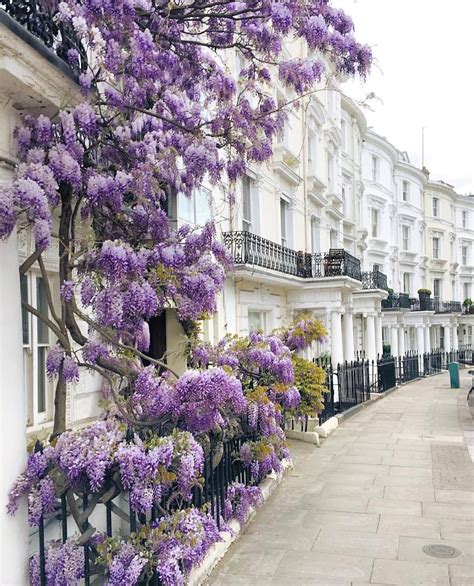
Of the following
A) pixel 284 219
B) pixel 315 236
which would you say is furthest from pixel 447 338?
pixel 284 219

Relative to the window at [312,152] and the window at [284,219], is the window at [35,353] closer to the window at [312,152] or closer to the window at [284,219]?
the window at [284,219]

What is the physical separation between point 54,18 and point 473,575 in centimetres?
558

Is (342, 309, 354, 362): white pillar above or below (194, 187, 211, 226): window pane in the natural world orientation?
below

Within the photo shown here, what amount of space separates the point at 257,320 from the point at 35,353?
400 inches

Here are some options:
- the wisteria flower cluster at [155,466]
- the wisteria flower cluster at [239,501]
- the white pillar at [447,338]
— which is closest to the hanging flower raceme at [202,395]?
the wisteria flower cluster at [155,466]

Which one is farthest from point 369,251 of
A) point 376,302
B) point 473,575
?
point 473,575

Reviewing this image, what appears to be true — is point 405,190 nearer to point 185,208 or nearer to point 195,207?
point 195,207

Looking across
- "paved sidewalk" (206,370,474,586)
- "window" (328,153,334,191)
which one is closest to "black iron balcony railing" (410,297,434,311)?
"window" (328,153,334,191)

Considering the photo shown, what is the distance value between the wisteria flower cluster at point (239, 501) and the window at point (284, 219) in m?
12.0

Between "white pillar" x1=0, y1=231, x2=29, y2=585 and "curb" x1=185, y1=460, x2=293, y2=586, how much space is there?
1272 mm

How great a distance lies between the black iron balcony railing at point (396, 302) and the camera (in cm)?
3250

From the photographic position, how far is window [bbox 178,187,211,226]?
10.6m

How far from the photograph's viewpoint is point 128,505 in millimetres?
4328

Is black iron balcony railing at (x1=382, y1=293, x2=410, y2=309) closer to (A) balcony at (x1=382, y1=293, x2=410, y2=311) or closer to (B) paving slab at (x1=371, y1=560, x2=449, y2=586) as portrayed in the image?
(A) balcony at (x1=382, y1=293, x2=410, y2=311)
